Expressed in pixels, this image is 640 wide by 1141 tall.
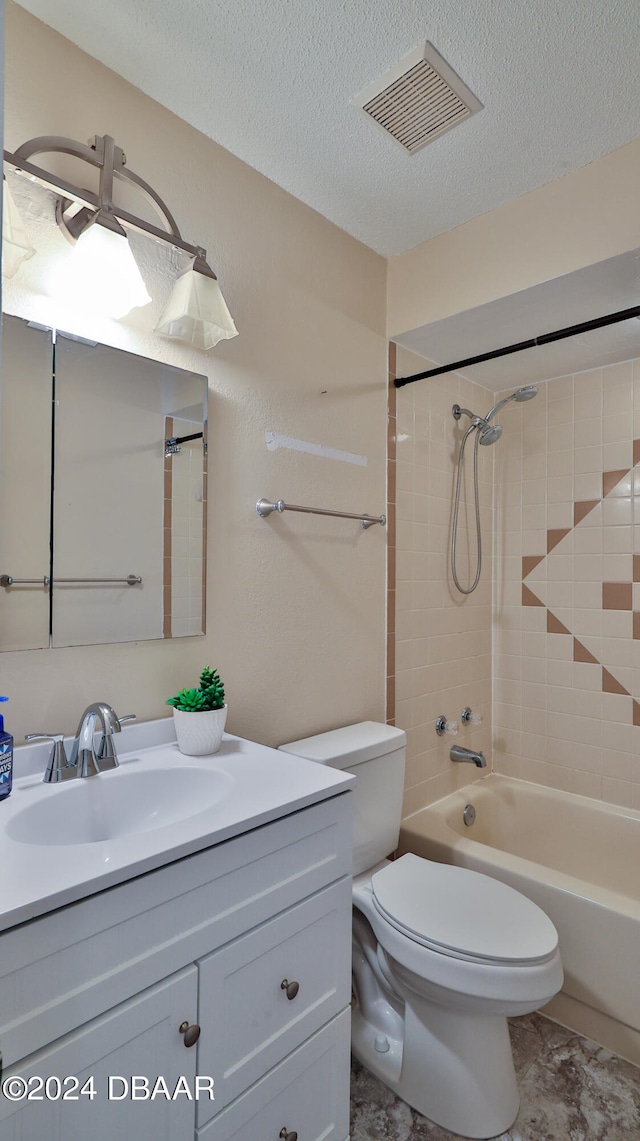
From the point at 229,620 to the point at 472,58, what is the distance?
1.45m

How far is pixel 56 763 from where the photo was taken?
1.16 metres

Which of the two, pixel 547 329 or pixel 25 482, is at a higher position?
pixel 547 329

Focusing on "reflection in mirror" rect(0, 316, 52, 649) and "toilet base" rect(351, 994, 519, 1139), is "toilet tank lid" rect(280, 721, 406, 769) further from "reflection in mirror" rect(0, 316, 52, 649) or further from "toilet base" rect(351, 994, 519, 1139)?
"reflection in mirror" rect(0, 316, 52, 649)

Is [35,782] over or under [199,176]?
under

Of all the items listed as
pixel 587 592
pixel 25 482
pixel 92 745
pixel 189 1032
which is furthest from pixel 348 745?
pixel 587 592

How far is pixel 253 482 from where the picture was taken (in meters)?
1.65

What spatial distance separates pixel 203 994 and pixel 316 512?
1200 millimetres

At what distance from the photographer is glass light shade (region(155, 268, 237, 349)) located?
4.46 feet

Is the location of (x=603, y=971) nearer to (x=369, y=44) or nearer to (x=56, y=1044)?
(x=56, y=1044)

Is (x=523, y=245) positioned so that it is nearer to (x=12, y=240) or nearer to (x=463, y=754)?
(x=12, y=240)

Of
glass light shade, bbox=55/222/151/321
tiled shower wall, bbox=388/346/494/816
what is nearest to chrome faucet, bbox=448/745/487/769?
tiled shower wall, bbox=388/346/494/816

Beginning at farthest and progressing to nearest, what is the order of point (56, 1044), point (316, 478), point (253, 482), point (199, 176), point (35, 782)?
point (316, 478) < point (253, 482) < point (199, 176) < point (35, 782) < point (56, 1044)

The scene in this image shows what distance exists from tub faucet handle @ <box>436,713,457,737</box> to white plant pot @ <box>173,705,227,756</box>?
123 centimetres

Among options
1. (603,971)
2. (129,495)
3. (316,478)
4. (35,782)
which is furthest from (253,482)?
(603,971)
